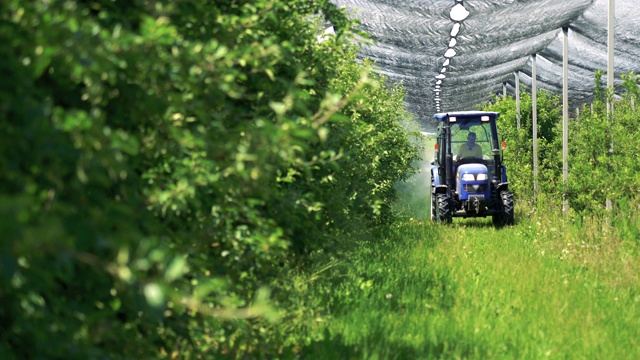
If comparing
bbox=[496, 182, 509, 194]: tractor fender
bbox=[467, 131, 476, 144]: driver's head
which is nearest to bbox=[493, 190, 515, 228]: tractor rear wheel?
bbox=[496, 182, 509, 194]: tractor fender

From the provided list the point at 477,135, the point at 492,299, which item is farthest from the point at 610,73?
the point at 477,135

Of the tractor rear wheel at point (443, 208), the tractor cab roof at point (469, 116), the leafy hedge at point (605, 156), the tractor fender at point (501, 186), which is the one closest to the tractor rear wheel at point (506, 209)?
the tractor fender at point (501, 186)

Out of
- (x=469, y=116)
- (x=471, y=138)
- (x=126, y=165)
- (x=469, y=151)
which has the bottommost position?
(x=469, y=151)

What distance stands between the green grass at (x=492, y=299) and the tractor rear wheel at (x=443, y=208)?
15.7 ft

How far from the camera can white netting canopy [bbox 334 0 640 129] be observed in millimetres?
16969

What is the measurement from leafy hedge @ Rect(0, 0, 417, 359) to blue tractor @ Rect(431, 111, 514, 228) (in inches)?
563

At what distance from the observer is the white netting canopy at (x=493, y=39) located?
668 inches

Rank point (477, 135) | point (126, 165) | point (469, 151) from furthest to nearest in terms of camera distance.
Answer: point (477, 135) → point (469, 151) → point (126, 165)

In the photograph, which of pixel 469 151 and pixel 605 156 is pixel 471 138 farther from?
pixel 605 156

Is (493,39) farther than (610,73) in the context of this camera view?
Yes

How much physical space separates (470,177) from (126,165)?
1657 cm

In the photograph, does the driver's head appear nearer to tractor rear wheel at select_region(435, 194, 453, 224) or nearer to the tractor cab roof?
the tractor cab roof

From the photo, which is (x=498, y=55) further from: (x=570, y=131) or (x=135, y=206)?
(x=135, y=206)

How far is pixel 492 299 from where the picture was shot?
8367mm
